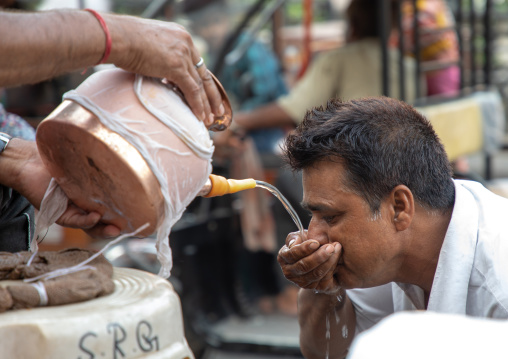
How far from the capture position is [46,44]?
1596 millimetres

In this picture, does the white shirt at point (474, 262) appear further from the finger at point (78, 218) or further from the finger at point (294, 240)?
the finger at point (78, 218)

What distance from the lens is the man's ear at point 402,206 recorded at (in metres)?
2.04

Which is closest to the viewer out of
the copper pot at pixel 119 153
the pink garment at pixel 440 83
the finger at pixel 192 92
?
the copper pot at pixel 119 153

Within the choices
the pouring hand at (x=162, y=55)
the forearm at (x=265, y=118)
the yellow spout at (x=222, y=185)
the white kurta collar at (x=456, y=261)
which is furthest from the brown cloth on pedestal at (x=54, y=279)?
the forearm at (x=265, y=118)

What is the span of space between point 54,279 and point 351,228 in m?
0.89

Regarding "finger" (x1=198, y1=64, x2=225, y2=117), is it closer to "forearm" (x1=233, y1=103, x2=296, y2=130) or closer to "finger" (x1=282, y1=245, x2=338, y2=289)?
"finger" (x1=282, y1=245, x2=338, y2=289)

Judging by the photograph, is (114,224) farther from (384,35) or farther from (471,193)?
(384,35)

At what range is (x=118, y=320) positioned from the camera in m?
1.44

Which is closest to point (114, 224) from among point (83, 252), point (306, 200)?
point (83, 252)

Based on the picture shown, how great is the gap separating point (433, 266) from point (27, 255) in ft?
3.92

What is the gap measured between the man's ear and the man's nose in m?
0.21

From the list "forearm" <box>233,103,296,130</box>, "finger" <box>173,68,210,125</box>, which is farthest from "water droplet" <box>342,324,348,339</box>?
"forearm" <box>233,103,296,130</box>

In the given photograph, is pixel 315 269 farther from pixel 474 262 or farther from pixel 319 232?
pixel 474 262

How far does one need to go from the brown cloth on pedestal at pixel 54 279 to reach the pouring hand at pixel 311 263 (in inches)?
24.3
